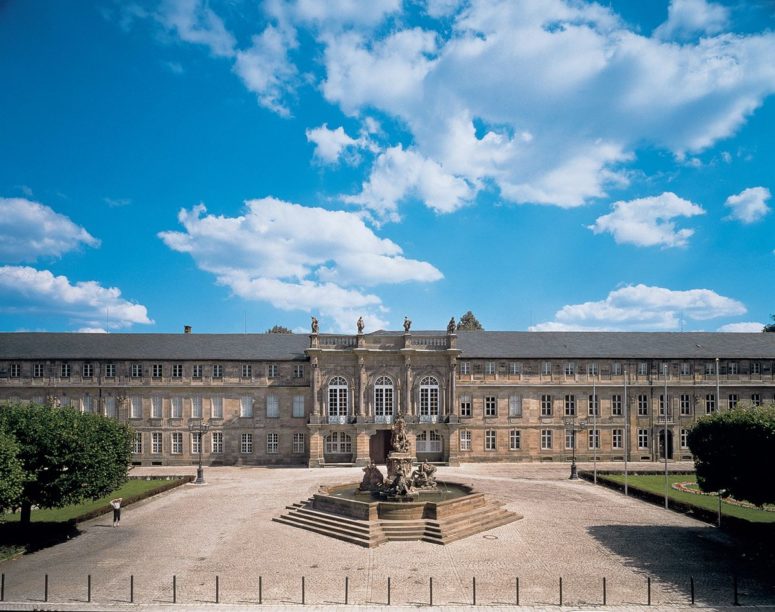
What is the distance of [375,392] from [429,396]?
207 inches

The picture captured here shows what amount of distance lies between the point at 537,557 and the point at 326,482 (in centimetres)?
2164

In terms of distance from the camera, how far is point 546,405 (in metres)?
55.6

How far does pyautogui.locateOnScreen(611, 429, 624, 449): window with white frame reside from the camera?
182 ft

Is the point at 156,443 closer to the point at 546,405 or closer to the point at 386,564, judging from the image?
the point at 386,564

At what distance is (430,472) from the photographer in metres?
34.2

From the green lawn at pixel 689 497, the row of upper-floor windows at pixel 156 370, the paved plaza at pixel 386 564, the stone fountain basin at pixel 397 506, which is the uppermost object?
the row of upper-floor windows at pixel 156 370

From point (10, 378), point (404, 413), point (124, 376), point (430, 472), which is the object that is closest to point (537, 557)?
point (430, 472)

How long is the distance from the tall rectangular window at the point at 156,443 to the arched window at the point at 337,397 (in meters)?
16.9

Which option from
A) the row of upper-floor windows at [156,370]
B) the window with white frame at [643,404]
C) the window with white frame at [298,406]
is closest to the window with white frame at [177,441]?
the row of upper-floor windows at [156,370]

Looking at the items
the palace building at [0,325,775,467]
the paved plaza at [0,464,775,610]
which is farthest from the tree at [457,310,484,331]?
the paved plaza at [0,464,775,610]

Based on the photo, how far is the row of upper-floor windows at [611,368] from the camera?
5562 centimetres

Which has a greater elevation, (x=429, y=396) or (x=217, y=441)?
(x=429, y=396)

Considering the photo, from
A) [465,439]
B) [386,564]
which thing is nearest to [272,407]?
[465,439]

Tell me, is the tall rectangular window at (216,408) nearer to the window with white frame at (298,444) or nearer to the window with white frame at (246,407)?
the window with white frame at (246,407)
